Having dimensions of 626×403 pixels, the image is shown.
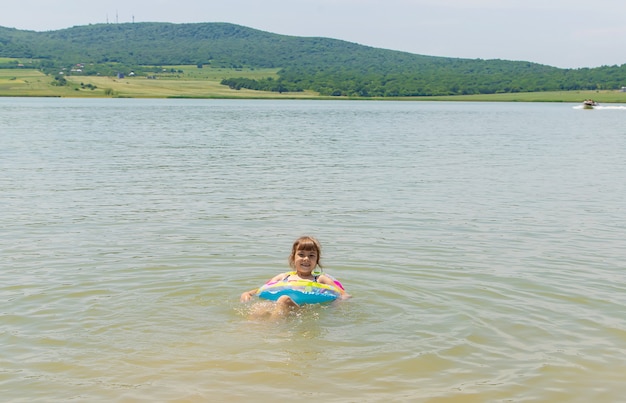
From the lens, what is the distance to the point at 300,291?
428 inches

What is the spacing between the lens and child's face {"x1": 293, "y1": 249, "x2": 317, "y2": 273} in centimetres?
1112

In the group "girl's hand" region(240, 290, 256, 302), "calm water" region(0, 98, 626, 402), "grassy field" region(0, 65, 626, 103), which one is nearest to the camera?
"calm water" region(0, 98, 626, 402)

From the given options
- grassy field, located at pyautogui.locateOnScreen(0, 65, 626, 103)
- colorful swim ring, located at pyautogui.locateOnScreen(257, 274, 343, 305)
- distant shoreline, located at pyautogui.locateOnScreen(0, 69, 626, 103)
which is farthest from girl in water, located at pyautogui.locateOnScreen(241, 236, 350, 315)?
distant shoreline, located at pyautogui.locateOnScreen(0, 69, 626, 103)

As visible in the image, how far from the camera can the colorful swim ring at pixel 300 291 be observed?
10.9m

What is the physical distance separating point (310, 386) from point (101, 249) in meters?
7.92

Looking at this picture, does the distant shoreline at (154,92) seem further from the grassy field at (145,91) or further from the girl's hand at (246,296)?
the girl's hand at (246,296)

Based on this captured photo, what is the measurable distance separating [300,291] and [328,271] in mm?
2692

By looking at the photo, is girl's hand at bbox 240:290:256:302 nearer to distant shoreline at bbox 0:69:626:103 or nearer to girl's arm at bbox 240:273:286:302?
girl's arm at bbox 240:273:286:302

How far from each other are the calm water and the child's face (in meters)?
0.71

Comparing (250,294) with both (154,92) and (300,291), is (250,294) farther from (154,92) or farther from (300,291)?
(154,92)

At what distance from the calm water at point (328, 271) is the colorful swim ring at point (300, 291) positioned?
0.24m

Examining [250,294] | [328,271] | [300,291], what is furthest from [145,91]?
[300,291]

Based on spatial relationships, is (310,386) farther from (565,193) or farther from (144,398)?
(565,193)

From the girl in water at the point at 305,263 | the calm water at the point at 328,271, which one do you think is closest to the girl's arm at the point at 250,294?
the girl in water at the point at 305,263
